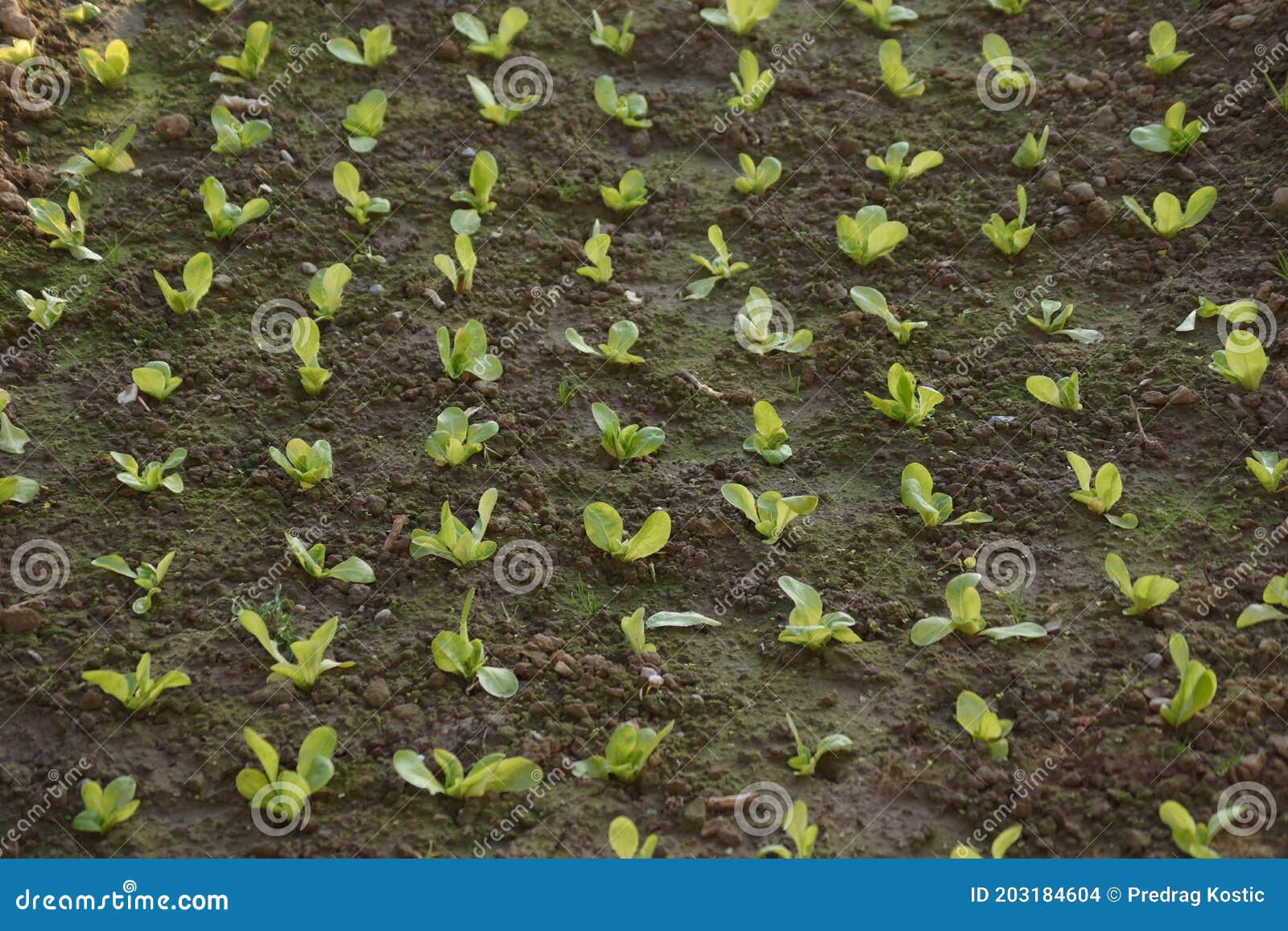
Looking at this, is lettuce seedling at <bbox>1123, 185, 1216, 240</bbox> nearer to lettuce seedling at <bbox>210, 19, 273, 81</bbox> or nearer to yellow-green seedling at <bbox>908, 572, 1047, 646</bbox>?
yellow-green seedling at <bbox>908, 572, 1047, 646</bbox>

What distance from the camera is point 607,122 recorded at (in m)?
4.80

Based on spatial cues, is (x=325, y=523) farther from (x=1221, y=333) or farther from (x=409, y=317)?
(x=1221, y=333)

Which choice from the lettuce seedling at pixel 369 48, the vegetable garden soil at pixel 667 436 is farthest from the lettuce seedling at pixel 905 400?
the lettuce seedling at pixel 369 48

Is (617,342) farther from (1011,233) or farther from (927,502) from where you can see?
(1011,233)

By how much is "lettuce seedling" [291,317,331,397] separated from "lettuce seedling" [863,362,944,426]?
1.63m

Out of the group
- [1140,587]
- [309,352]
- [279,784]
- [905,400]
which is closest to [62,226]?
[309,352]

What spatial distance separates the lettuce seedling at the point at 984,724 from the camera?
9.52 feet

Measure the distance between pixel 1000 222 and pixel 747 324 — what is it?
91 centimetres

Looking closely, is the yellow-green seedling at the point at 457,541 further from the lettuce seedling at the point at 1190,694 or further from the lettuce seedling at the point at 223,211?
the lettuce seedling at the point at 1190,694

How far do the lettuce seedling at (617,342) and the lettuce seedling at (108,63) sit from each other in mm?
2103

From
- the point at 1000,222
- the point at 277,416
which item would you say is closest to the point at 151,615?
the point at 277,416

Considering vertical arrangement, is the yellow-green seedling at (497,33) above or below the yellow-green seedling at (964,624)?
above

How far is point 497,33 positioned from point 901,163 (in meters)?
1.75

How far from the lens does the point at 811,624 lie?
318 cm
